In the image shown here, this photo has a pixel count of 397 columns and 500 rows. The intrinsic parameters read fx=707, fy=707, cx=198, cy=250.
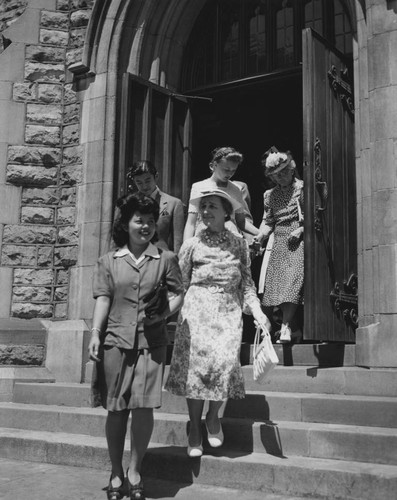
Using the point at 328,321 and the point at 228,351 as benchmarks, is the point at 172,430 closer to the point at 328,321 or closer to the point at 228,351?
the point at 228,351

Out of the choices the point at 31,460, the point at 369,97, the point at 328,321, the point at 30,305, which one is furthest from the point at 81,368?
the point at 369,97

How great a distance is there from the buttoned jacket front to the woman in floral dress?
413mm

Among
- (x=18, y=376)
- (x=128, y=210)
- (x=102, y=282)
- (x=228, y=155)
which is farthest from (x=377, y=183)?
(x=18, y=376)

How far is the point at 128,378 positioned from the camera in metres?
4.38

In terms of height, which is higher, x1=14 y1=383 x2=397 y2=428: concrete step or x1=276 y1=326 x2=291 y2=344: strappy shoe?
x1=276 y1=326 x2=291 y2=344: strappy shoe

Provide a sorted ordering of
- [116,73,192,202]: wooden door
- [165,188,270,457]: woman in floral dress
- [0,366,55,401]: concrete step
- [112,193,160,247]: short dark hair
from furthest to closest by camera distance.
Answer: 1. [116,73,192,202]: wooden door
2. [0,366,55,401]: concrete step
3. [165,188,270,457]: woman in floral dress
4. [112,193,160,247]: short dark hair

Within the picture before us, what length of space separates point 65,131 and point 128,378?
4920mm

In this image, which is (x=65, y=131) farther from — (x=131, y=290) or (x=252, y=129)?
(x=131, y=290)

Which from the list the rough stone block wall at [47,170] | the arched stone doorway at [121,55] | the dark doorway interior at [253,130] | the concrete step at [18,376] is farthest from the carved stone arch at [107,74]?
the dark doorway interior at [253,130]

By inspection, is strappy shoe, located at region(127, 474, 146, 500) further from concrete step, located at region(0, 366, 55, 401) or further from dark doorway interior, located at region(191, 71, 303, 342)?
dark doorway interior, located at region(191, 71, 303, 342)

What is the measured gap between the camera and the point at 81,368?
25.2 feet

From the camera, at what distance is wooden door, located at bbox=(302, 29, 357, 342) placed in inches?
249

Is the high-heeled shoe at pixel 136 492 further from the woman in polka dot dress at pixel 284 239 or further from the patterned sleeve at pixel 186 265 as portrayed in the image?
the woman in polka dot dress at pixel 284 239

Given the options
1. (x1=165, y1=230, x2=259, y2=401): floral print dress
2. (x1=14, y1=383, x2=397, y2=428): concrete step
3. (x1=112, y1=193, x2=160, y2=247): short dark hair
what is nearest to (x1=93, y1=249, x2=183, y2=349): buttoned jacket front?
(x1=112, y1=193, x2=160, y2=247): short dark hair
